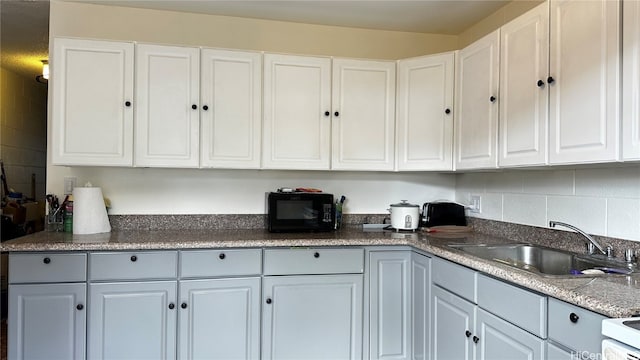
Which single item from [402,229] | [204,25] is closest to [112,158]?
[204,25]

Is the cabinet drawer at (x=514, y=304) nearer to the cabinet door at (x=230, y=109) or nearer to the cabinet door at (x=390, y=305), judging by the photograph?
the cabinet door at (x=390, y=305)

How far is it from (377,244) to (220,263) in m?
0.92

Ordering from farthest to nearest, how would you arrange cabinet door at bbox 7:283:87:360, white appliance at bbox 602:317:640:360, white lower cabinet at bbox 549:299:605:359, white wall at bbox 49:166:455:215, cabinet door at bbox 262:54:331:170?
1. white wall at bbox 49:166:455:215
2. cabinet door at bbox 262:54:331:170
3. cabinet door at bbox 7:283:87:360
4. white lower cabinet at bbox 549:299:605:359
5. white appliance at bbox 602:317:640:360

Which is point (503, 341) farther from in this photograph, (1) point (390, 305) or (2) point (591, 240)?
(1) point (390, 305)

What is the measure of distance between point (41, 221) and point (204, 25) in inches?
132

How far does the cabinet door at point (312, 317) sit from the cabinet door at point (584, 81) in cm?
133

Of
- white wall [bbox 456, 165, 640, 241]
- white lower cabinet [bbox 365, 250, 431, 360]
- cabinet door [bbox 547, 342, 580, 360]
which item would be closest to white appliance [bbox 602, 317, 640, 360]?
cabinet door [bbox 547, 342, 580, 360]

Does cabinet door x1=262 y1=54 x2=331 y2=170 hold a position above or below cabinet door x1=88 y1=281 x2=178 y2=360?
above

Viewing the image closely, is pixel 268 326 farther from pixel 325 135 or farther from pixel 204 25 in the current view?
pixel 204 25

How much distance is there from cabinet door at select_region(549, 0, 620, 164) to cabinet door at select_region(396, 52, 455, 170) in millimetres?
845

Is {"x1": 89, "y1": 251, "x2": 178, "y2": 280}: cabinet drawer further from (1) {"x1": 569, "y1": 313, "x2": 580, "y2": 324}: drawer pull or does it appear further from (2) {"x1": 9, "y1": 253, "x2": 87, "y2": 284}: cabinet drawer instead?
(1) {"x1": 569, "y1": 313, "x2": 580, "y2": 324}: drawer pull

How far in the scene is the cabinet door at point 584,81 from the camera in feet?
4.92

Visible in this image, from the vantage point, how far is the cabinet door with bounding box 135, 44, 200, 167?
7.89 ft

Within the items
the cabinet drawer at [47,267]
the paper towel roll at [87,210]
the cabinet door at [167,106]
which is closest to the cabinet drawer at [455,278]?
the cabinet door at [167,106]
